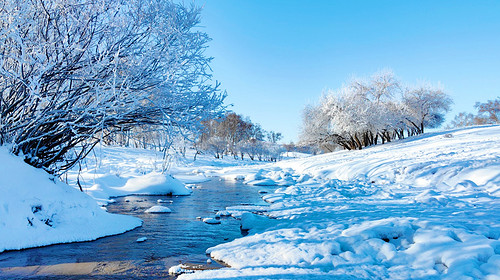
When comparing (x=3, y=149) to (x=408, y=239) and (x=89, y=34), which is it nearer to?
(x=89, y=34)

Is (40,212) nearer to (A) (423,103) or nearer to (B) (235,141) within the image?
(A) (423,103)

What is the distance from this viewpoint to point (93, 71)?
511cm

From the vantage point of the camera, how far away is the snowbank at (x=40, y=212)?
4535 millimetres

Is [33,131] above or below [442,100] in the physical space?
below

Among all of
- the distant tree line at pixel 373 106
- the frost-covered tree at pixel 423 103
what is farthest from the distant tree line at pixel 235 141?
the frost-covered tree at pixel 423 103

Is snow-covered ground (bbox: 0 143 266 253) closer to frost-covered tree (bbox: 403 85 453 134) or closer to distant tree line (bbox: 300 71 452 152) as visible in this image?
distant tree line (bbox: 300 71 452 152)

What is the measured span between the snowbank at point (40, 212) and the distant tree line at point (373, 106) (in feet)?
91.3

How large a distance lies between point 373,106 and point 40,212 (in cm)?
3108

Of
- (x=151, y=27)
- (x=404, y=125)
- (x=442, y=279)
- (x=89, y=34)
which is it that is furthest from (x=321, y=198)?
(x=404, y=125)

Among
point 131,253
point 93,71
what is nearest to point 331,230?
point 131,253

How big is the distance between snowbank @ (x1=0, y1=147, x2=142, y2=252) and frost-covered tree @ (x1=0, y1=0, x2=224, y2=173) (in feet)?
1.99

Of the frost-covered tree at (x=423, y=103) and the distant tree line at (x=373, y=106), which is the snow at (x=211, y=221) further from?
the frost-covered tree at (x=423, y=103)

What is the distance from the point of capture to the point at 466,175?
9.12 metres

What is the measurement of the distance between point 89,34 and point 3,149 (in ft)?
8.35
